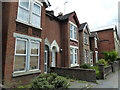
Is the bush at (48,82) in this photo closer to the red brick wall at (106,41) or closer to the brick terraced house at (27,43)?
the brick terraced house at (27,43)

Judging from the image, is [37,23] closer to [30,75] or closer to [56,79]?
[30,75]

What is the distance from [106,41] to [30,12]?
77.6 feet

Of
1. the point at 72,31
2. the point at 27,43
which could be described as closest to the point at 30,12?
the point at 27,43

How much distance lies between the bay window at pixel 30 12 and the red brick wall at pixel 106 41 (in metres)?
21.9

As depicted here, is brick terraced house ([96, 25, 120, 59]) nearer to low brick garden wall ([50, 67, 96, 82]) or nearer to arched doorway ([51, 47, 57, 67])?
arched doorway ([51, 47, 57, 67])

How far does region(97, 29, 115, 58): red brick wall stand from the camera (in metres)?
25.4

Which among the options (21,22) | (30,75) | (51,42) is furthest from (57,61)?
(21,22)

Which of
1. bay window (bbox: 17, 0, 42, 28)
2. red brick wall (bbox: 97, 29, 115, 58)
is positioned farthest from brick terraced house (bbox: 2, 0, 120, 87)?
red brick wall (bbox: 97, 29, 115, 58)

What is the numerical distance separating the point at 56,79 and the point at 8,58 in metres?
3.25

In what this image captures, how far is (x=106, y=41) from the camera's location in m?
26.2

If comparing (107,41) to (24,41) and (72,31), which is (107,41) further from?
(24,41)

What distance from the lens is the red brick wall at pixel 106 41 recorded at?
83.4ft

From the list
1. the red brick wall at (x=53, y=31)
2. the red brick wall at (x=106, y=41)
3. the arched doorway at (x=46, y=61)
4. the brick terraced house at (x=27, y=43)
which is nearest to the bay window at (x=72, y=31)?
the brick terraced house at (x=27, y=43)

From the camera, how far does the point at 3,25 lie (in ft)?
21.4
